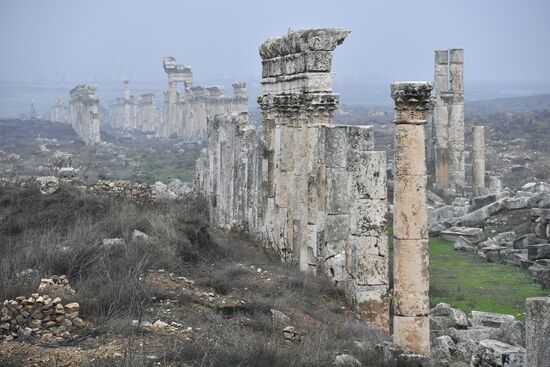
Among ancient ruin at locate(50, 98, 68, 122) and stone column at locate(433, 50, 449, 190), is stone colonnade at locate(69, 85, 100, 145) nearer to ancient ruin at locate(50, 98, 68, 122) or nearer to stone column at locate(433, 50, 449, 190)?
stone column at locate(433, 50, 449, 190)

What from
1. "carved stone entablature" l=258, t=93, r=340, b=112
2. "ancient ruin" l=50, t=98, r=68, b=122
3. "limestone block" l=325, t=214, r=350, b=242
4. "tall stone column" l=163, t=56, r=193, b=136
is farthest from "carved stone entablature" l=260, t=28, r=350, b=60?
"ancient ruin" l=50, t=98, r=68, b=122

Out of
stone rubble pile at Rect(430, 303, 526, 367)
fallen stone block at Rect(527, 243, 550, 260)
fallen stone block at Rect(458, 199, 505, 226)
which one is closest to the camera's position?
stone rubble pile at Rect(430, 303, 526, 367)

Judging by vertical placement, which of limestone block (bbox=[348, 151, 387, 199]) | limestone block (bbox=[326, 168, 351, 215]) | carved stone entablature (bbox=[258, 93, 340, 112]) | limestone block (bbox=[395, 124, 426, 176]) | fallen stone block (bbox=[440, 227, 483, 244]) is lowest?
fallen stone block (bbox=[440, 227, 483, 244])

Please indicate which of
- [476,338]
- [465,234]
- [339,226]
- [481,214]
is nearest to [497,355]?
[476,338]

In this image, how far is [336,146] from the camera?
715 inches

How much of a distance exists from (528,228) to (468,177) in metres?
17.8

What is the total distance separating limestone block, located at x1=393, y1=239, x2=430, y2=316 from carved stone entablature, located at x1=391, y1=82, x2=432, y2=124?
55.5 inches

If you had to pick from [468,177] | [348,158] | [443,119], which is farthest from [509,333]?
[468,177]

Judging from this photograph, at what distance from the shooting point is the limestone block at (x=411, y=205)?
13.3m

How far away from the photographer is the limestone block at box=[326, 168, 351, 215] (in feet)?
59.5

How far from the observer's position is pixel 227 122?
87.8ft

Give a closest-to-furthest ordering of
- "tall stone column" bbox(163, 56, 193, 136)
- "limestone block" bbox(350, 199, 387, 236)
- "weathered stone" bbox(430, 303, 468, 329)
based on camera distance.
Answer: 1. "limestone block" bbox(350, 199, 387, 236)
2. "weathered stone" bbox(430, 303, 468, 329)
3. "tall stone column" bbox(163, 56, 193, 136)

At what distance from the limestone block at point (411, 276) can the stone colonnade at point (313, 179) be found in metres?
2.42

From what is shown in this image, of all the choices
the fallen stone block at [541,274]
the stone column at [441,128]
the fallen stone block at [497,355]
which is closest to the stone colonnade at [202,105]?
the stone column at [441,128]
